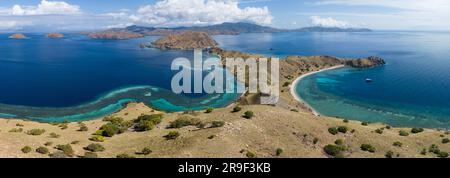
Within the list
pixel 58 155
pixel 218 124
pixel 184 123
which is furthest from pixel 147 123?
pixel 58 155

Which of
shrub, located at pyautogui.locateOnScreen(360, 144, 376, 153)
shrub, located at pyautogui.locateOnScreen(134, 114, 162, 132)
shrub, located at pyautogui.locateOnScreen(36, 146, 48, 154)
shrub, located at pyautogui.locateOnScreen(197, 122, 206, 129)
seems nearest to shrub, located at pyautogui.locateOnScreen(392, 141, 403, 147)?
shrub, located at pyautogui.locateOnScreen(360, 144, 376, 153)

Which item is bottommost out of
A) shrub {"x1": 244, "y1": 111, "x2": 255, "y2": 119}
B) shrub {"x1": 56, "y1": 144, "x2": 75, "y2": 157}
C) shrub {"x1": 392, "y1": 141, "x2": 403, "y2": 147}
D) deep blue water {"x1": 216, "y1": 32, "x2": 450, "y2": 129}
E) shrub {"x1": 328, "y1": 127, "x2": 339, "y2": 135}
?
deep blue water {"x1": 216, "y1": 32, "x2": 450, "y2": 129}

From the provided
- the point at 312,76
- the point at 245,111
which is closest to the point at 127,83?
the point at 312,76

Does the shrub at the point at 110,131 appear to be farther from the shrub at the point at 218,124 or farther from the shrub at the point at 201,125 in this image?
the shrub at the point at 218,124

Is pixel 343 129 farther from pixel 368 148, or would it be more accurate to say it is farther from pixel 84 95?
pixel 84 95

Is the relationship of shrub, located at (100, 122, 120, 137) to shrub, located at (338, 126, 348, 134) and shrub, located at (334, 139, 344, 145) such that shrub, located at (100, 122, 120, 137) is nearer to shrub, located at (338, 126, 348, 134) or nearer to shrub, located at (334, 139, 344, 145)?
shrub, located at (334, 139, 344, 145)
